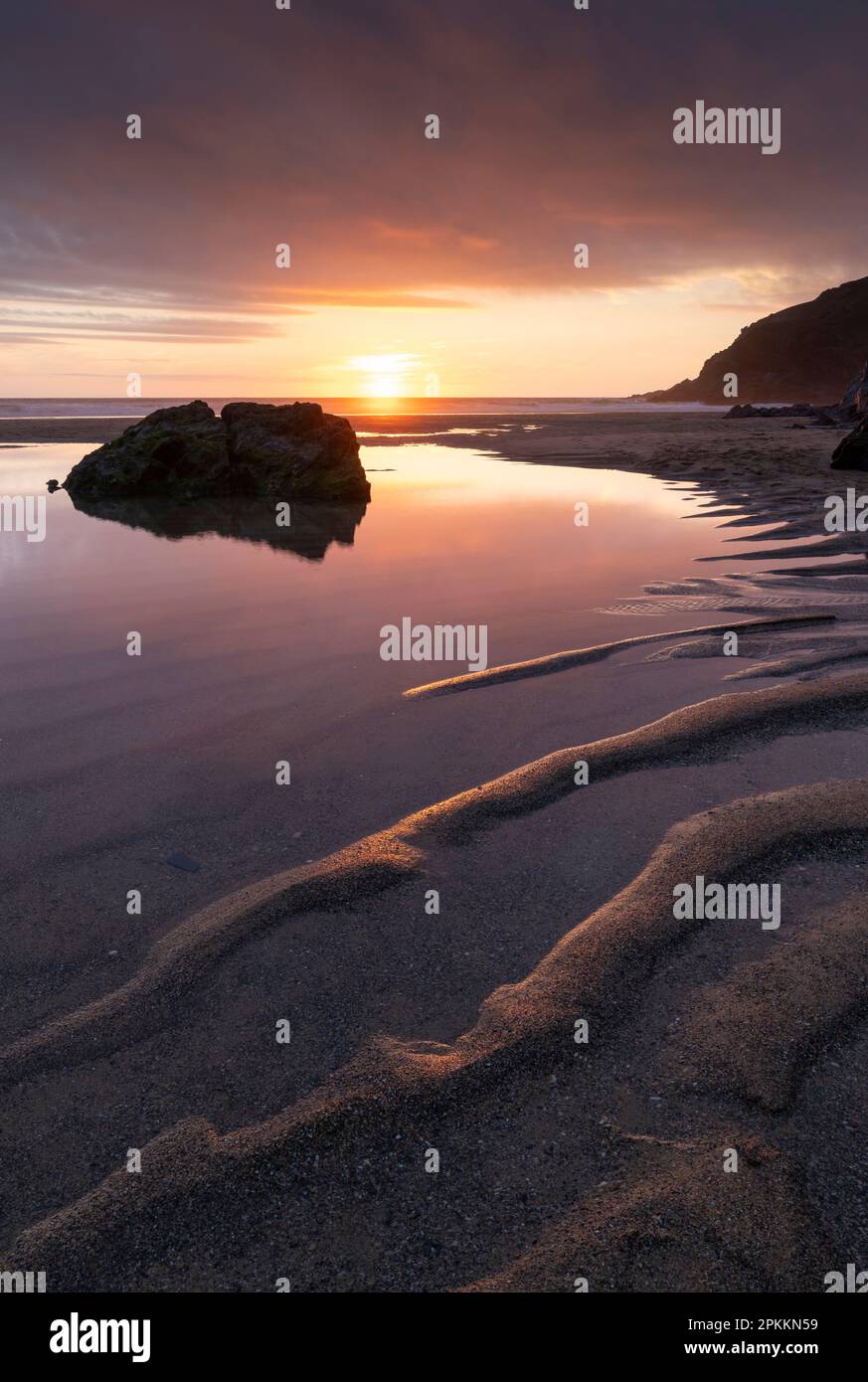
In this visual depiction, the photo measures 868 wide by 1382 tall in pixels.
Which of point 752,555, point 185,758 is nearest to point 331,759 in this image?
point 185,758

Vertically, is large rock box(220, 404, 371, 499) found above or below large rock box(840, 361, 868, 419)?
below

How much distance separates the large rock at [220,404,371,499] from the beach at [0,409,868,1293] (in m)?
14.1

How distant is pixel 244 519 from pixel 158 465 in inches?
262

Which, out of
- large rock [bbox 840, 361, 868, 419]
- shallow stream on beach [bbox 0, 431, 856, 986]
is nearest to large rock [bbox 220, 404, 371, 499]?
shallow stream on beach [bbox 0, 431, 856, 986]

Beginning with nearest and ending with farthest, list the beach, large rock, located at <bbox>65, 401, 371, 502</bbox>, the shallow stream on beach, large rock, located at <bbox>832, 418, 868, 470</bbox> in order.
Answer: the beach
the shallow stream on beach
large rock, located at <bbox>65, 401, 371, 502</bbox>
large rock, located at <bbox>832, 418, 868, 470</bbox>

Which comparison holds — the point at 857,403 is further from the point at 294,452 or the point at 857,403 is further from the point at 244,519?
the point at 244,519

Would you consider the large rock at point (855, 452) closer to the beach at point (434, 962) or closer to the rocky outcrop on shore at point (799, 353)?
the beach at point (434, 962)

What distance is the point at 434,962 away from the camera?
12.4ft

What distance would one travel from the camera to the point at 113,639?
29.2 ft

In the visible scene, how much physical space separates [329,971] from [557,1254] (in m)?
1.60

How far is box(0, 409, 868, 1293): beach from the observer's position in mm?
2594

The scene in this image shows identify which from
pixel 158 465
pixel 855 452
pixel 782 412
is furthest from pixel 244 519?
pixel 782 412

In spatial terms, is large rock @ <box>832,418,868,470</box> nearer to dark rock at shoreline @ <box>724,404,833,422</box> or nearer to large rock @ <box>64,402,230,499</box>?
large rock @ <box>64,402,230,499</box>
